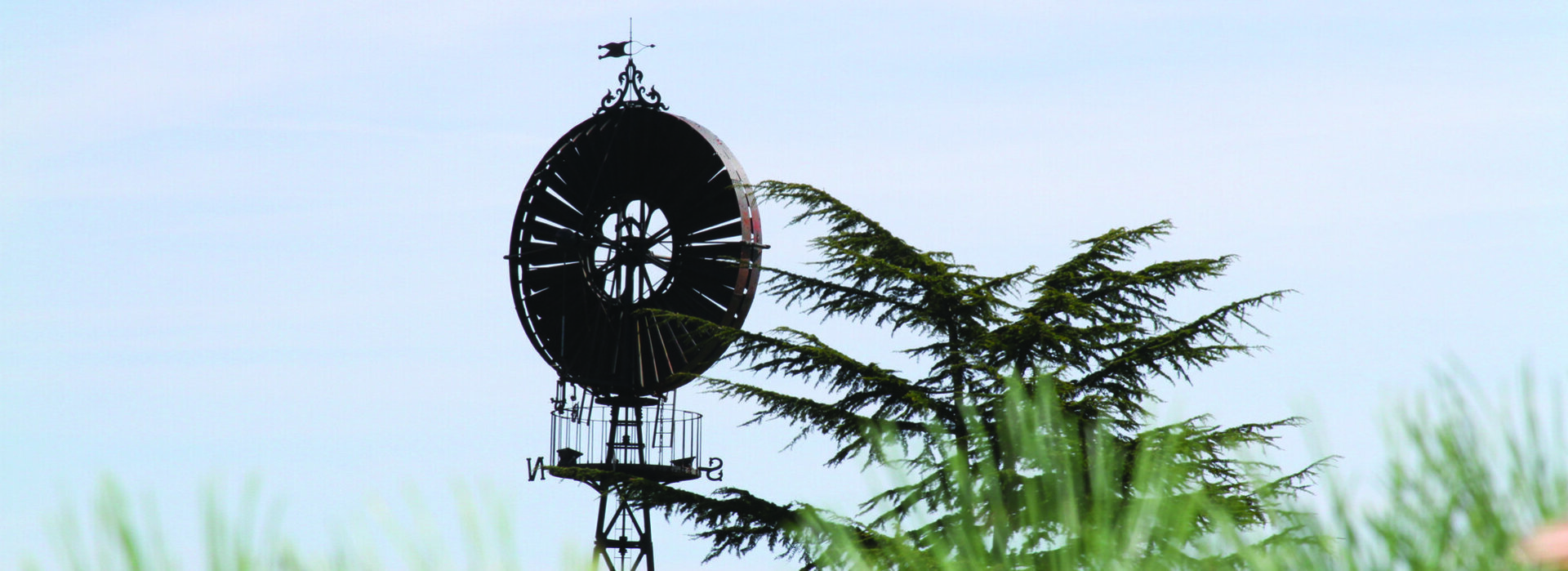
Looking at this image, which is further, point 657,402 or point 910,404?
point 657,402

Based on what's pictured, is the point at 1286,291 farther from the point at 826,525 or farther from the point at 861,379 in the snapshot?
the point at 826,525

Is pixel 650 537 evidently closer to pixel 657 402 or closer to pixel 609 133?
pixel 657 402

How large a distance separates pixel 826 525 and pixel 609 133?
1481 centimetres

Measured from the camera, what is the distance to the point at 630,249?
16.8 meters

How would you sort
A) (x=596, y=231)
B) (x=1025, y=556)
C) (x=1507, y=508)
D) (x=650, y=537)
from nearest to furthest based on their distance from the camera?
1. (x=1507, y=508)
2. (x=1025, y=556)
3. (x=650, y=537)
4. (x=596, y=231)

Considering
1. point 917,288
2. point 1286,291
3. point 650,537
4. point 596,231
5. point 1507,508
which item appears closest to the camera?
point 1507,508

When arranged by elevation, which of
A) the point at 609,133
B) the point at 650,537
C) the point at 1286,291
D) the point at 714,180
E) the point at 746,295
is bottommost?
the point at 650,537

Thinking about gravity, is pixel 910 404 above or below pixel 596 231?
below

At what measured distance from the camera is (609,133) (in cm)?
1709

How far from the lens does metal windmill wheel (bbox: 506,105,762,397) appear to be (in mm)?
15914

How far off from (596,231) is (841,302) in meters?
4.54

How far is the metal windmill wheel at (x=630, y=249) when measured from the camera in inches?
627

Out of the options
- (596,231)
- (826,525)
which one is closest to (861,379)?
(596,231)

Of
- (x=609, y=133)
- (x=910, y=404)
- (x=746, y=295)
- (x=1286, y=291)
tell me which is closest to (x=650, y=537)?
(x=746, y=295)
